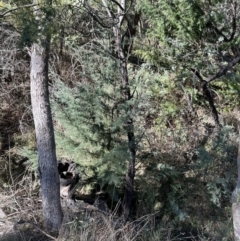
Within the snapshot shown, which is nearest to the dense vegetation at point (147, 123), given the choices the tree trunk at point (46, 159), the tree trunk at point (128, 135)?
the tree trunk at point (128, 135)

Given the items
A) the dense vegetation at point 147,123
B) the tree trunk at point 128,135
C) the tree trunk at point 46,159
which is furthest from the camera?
the dense vegetation at point 147,123

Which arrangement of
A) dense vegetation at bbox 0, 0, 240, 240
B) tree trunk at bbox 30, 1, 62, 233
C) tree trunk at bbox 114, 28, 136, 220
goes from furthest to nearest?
dense vegetation at bbox 0, 0, 240, 240 < tree trunk at bbox 114, 28, 136, 220 < tree trunk at bbox 30, 1, 62, 233

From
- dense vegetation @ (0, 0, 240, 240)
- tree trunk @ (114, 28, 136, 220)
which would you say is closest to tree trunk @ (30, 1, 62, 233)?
dense vegetation @ (0, 0, 240, 240)

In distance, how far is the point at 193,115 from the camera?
9.10m

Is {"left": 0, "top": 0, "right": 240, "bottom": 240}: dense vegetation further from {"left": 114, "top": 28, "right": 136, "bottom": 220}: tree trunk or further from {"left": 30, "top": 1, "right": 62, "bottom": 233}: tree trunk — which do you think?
{"left": 30, "top": 1, "right": 62, "bottom": 233}: tree trunk

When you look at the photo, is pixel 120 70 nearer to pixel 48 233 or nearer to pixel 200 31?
pixel 200 31

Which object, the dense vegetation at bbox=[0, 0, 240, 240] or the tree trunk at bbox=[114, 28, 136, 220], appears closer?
the tree trunk at bbox=[114, 28, 136, 220]

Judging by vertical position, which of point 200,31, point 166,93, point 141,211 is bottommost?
point 141,211

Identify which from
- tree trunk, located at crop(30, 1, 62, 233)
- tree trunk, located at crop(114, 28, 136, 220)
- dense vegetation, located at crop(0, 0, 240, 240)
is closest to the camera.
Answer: tree trunk, located at crop(30, 1, 62, 233)

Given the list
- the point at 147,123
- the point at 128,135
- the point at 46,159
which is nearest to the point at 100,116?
the point at 128,135

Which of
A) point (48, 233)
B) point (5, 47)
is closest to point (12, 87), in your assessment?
point (5, 47)

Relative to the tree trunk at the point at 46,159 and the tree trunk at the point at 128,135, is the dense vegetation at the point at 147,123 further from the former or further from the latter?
the tree trunk at the point at 46,159

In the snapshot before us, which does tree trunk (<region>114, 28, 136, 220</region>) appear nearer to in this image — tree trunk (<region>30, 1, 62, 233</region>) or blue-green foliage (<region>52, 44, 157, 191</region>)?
blue-green foliage (<region>52, 44, 157, 191</region>)

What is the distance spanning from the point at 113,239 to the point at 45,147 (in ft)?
5.25
